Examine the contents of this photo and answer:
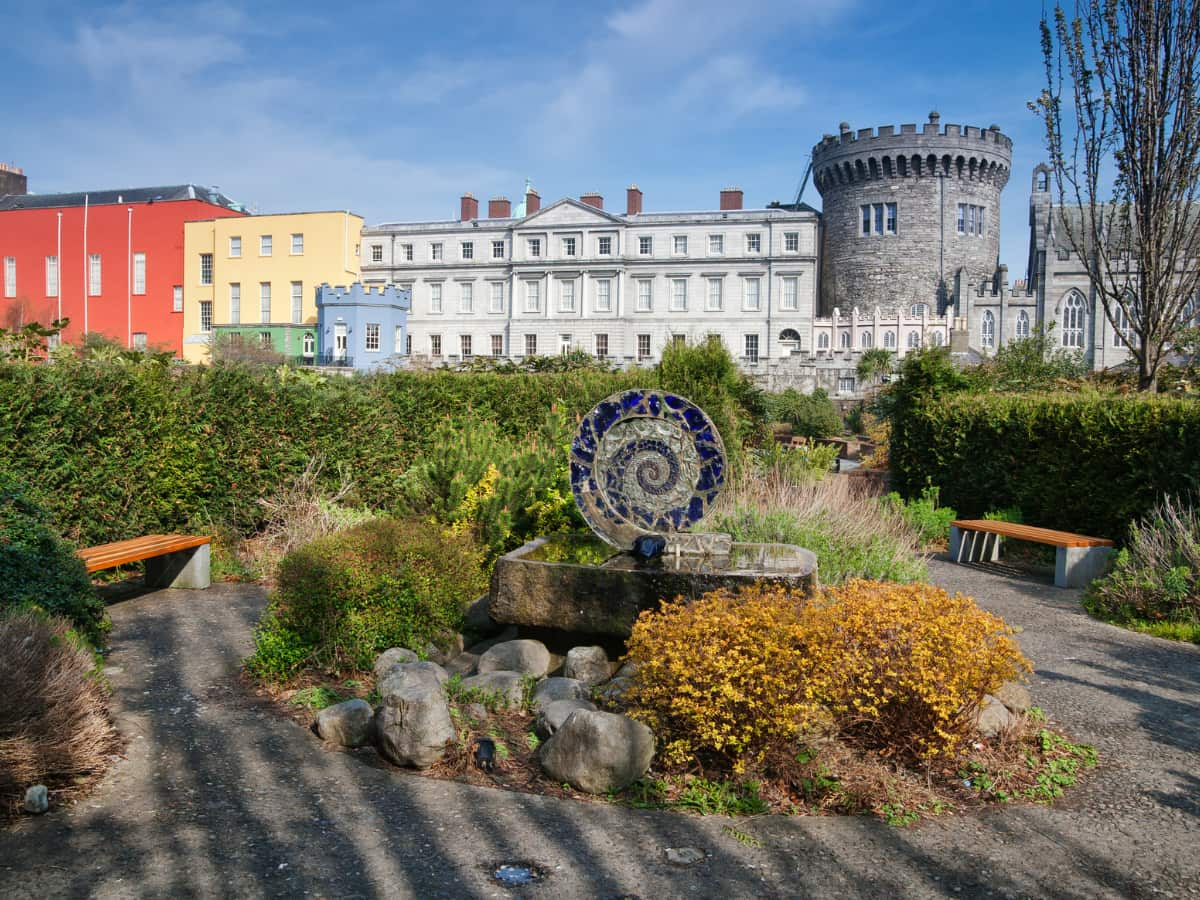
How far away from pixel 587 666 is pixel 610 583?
60 cm

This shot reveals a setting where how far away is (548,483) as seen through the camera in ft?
31.4

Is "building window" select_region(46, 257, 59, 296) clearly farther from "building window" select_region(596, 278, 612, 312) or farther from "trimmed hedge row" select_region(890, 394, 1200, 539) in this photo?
"trimmed hedge row" select_region(890, 394, 1200, 539)

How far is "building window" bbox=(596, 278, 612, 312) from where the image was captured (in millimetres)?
58625

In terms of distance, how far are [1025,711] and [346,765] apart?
381 cm

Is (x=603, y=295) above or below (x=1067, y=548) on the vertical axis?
above

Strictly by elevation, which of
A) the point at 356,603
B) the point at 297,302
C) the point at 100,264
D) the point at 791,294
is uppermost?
the point at 100,264

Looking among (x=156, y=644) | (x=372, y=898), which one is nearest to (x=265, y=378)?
(x=156, y=644)

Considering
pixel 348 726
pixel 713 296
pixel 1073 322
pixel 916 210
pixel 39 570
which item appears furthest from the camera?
pixel 713 296

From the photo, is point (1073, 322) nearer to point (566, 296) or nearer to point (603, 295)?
point (603, 295)

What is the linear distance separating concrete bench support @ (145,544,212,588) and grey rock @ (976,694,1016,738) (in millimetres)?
7233

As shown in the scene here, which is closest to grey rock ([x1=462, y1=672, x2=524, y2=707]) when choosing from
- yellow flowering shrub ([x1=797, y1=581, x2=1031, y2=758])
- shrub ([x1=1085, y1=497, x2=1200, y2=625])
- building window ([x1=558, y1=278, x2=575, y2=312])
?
yellow flowering shrub ([x1=797, y1=581, x2=1031, y2=758])

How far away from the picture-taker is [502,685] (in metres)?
5.80

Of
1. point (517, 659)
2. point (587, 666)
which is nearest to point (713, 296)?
point (517, 659)

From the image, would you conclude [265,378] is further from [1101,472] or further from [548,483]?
[1101,472]
